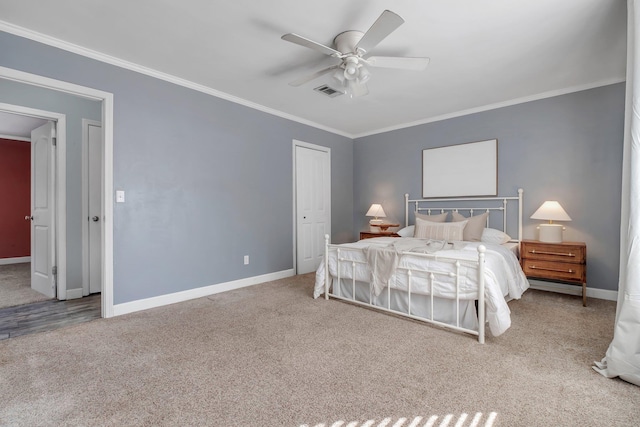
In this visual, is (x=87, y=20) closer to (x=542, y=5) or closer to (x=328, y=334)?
(x=328, y=334)

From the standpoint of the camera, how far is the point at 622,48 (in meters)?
2.83

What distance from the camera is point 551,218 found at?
358 cm

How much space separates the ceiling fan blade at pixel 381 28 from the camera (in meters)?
1.94

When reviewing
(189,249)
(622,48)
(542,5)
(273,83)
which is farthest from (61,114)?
(622,48)

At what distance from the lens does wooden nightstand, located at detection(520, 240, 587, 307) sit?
3355 millimetres

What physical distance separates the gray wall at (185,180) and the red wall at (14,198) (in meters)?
5.07

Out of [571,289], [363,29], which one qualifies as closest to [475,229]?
[571,289]

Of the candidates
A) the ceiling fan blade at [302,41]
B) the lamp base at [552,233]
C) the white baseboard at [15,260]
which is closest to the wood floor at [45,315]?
the ceiling fan blade at [302,41]

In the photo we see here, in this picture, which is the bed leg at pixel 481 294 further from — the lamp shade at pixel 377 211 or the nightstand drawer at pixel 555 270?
the lamp shade at pixel 377 211

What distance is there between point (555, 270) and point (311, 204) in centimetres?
343

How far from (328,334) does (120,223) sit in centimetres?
234

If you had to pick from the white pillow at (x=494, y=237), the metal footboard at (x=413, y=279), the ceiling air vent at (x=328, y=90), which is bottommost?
the metal footboard at (x=413, y=279)

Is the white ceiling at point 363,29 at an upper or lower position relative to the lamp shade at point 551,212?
upper

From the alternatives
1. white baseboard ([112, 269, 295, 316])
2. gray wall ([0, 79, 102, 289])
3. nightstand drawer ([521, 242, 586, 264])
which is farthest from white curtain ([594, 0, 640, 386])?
gray wall ([0, 79, 102, 289])
